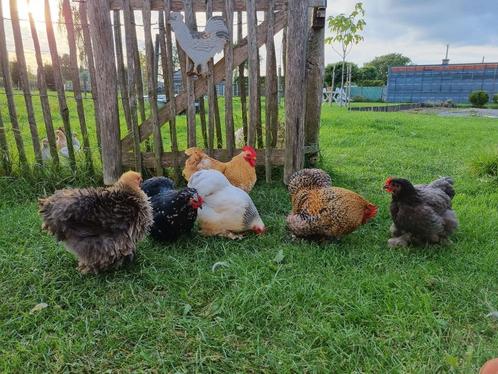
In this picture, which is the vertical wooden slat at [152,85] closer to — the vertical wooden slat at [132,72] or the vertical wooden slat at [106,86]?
the vertical wooden slat at [132,72]

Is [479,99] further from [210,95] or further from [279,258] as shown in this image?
[279,258]

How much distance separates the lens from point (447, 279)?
279 centimetres

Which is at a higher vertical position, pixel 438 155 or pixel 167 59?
pixel 167 59

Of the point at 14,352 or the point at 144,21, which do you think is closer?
the point at 14,352

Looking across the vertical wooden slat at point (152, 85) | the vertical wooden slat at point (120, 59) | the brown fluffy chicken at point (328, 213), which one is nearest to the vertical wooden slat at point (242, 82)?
the vertical wooden slat at point (152, 85)

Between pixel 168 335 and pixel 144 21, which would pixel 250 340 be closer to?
pixel 168 335

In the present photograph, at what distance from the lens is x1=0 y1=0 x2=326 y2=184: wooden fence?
13.9 feet

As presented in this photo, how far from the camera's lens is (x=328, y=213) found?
10.5 ft

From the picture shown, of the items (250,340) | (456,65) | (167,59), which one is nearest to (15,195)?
(167,59)

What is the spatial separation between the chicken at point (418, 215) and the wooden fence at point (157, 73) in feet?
5.55

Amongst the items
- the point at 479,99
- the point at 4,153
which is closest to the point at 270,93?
the point at 4,153

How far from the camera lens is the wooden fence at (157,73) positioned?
4227 millimetres

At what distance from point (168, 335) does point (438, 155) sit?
6.38 m

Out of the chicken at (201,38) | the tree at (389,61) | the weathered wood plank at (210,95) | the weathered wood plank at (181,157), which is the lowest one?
the weathered wood plank at (181,157)
